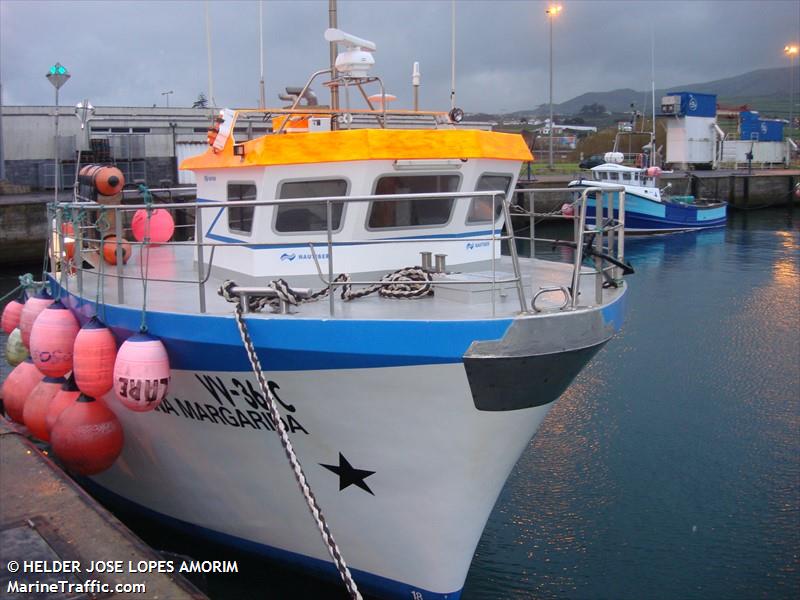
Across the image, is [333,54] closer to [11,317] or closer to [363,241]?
[363,241]

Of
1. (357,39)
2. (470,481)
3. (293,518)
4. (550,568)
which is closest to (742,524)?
(550,568)

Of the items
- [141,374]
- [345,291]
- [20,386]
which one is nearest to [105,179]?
[20,386]

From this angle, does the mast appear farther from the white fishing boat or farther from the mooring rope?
the mooring rope

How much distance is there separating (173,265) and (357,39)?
10.3 feet

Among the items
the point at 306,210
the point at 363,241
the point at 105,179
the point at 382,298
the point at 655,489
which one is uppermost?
the point at 105,179

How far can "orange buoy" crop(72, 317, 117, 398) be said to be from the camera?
19.9 ft

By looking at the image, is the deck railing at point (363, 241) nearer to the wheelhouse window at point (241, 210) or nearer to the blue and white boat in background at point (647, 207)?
the wheelhouse window at point (241, 210)

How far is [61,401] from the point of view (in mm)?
6918

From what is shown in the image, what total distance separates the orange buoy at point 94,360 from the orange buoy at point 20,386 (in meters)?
2.31

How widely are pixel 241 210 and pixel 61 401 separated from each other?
235 cm

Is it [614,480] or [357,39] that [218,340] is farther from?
[614,480]

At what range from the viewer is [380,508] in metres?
5.70

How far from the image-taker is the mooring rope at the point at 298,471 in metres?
4.75

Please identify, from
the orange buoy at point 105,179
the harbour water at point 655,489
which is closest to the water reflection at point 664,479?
the harbour water at point 655,489
